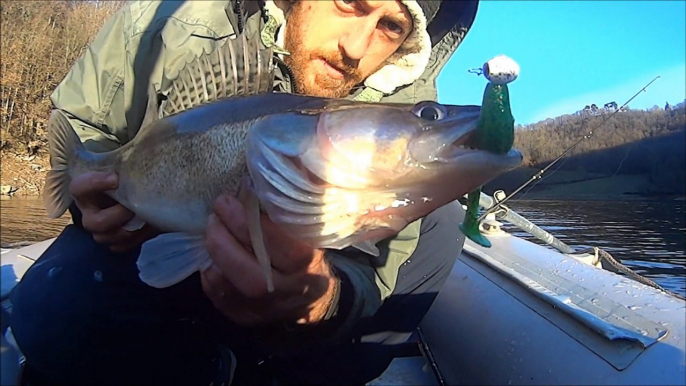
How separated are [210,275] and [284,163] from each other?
408mm

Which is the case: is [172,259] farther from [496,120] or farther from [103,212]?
[496,120]

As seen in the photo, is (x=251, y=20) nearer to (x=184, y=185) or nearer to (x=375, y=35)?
(x=375, y=35)

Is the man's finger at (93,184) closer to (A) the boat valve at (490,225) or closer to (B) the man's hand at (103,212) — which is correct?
(B) the man's hand at (103,212)

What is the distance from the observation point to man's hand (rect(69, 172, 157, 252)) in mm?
1660

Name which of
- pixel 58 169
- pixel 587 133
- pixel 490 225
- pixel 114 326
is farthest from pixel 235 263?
pixel 490 225

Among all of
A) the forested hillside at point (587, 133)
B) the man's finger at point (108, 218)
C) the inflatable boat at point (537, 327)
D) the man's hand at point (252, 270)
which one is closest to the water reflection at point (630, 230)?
the forested hillside at point (587, 133)

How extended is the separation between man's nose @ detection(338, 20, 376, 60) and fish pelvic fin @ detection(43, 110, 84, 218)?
3.50 feet

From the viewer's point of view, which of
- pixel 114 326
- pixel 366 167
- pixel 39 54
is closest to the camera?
pixel 366 167

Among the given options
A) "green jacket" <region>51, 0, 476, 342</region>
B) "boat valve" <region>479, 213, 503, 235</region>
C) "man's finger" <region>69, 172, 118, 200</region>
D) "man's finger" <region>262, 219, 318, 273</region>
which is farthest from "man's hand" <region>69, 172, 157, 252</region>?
"boat valve" <region>479, 213, 503, 235</region>

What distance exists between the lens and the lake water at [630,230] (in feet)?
38.5

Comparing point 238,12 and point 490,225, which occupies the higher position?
point 238,12

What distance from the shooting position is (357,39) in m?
2.26

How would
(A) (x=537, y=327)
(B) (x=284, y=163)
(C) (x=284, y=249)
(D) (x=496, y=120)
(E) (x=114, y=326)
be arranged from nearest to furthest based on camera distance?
1. (D) (x=496, y=120)
2. (B) (x=284, y=163)
3. (C) (x=284, y=249)
4. (E) (x=114, y=326)
5. (A) (x=537, y=327)

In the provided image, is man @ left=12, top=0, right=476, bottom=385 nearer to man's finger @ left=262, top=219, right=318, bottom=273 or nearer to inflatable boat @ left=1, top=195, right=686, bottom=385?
man's finger @ left=262, top=219, right=318, bottom=273
